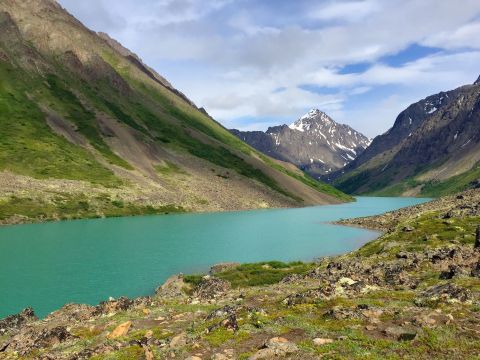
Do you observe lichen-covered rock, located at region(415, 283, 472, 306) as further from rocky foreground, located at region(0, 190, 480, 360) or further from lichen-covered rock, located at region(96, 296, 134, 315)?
lichen-covered rock, located at region(96, 296, 134, 315)

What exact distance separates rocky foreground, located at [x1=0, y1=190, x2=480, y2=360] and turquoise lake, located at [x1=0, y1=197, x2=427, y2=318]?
1560cm

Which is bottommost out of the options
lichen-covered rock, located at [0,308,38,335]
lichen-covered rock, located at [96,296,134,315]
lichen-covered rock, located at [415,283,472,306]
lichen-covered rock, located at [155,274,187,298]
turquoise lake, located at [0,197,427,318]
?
turquoise lake, located at [0,197,427,318]

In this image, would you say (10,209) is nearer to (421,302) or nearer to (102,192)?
(102,192)

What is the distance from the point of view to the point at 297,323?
74.7 feet

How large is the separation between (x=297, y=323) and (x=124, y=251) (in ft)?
217

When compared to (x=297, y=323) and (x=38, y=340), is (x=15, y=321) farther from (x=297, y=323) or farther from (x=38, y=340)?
(x=297, y=323)

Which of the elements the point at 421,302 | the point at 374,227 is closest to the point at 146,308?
the point at 421,302

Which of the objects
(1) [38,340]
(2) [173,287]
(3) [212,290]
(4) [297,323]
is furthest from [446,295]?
(2) [173,287]

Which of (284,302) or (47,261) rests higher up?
(284,302)

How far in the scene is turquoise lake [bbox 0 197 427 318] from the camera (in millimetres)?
52438

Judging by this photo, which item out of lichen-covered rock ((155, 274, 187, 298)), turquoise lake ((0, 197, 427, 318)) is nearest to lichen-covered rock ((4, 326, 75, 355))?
turquoise lake ((0, 197, 427, 318))

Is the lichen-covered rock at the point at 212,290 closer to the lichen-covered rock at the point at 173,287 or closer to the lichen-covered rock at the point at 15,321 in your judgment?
the lichen-covered rock at the point at 173,287

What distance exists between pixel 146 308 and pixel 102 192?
153 meters

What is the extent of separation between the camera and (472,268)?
3341 cm
